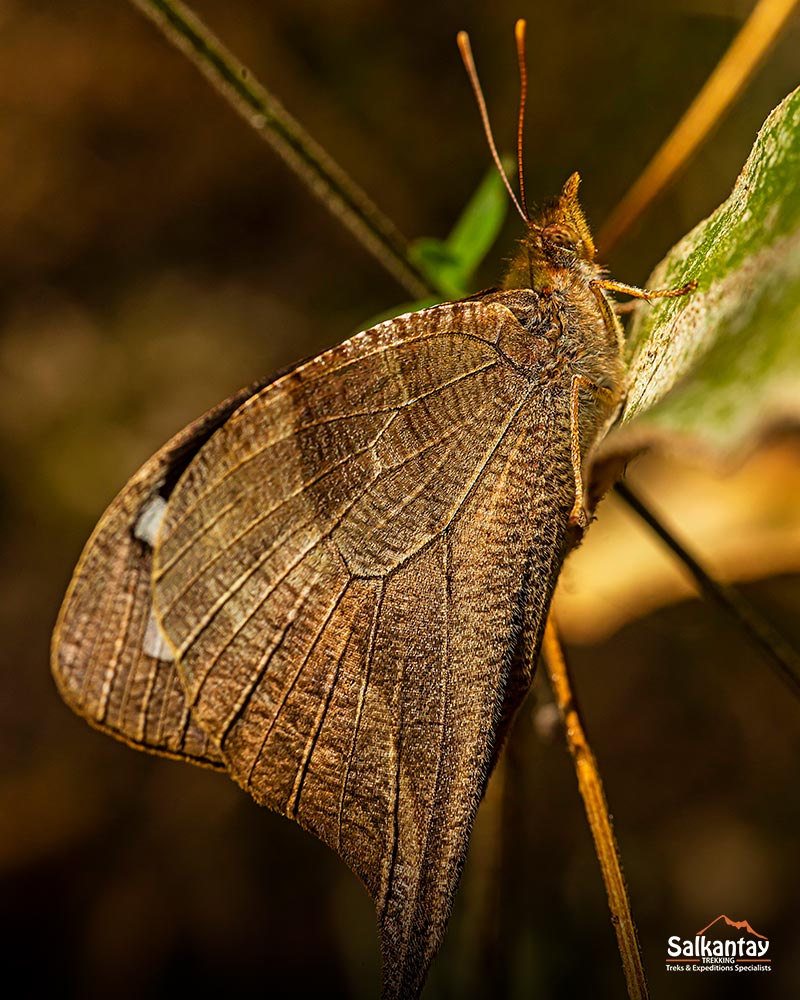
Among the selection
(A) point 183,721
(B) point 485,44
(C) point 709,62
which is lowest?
(A) point 183,721

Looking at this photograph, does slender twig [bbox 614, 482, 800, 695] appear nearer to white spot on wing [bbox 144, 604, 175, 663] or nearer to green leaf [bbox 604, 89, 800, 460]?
green leaf [bbox 604, 89, 800, 460]

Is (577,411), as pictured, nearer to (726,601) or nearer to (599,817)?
(726,601)

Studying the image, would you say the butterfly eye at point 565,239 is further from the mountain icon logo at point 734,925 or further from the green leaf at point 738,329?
the mountain icon logo at point 734,925

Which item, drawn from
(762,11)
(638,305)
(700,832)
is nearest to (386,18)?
(762,11)

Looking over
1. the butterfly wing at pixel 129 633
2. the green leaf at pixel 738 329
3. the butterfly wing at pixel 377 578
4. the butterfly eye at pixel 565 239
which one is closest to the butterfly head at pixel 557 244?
the butterfly eye at pixel 565 239

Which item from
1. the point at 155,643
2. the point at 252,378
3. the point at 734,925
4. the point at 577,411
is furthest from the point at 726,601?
the point at 252,378

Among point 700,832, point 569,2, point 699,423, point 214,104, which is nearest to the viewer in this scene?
point 699,423

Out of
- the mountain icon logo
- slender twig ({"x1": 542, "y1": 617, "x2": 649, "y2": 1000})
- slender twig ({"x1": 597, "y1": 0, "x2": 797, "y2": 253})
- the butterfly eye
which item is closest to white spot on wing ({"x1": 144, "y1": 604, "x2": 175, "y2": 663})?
slender twig ({"x1": 542, "y1": 617, "x2": 649, "y2": 1000})

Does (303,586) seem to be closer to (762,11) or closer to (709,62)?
(762,11)
